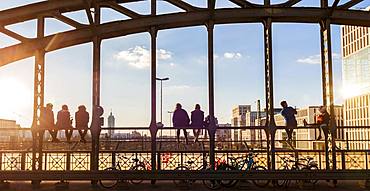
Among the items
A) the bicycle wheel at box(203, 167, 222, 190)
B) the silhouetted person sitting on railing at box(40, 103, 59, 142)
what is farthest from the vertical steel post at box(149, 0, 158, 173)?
the silhouetted person sitting on railing at box(40, 103, 59, 142)

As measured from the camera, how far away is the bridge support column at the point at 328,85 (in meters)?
13.0

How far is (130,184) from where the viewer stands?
13180mm

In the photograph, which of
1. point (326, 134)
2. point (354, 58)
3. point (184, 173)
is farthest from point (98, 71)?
point (354, 58)

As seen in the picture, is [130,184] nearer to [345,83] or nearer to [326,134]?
[326,134]

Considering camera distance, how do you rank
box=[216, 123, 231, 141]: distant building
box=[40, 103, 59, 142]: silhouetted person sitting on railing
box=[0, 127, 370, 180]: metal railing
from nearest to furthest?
box=[40, 103, 59, 142]: silhouetted person sitting on railing < box=[0, 127, 370, 180]: metal railing < box=[216, 123, 231, 141]: distant building

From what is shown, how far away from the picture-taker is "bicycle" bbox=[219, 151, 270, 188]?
12.6 m

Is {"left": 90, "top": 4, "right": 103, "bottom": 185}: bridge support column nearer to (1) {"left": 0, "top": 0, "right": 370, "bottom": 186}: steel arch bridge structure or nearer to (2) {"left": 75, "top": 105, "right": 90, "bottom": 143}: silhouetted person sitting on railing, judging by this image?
(1) {"left": 0, "top": 0, "right": 370, "bottom": 186}: steel arch bridge structure

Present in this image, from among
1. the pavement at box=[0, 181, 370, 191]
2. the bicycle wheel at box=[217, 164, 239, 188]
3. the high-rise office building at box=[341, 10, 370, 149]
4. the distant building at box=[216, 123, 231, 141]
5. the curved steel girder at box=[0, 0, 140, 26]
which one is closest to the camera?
the pavement at box=[0, 181, 370, 191]

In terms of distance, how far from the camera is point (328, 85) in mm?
13117

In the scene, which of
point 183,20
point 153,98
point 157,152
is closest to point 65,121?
point 153,98

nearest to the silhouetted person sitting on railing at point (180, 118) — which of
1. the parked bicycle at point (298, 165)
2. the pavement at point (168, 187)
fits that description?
the pavement at point (168, 187)

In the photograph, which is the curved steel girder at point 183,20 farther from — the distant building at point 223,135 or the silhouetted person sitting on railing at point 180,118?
the distant building at point 223,135

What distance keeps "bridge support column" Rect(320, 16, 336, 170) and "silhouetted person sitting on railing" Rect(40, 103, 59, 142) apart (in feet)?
30.0

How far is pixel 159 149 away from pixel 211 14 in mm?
5280
